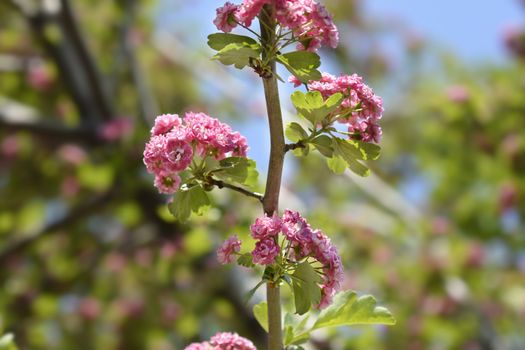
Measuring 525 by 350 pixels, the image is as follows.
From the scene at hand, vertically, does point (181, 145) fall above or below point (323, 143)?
below

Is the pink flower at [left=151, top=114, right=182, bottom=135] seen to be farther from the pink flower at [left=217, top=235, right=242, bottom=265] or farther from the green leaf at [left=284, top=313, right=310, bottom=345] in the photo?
the green leaf at [left=284, top=313, right=310, bottom=345]

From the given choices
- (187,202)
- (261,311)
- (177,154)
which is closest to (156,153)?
A: (177,154)

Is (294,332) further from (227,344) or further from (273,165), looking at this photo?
(273,165)

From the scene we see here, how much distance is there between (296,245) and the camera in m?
1.34

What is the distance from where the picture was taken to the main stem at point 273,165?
1.39 m

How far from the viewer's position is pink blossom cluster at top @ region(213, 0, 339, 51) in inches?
54.0

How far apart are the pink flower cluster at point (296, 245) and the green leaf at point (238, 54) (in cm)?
35

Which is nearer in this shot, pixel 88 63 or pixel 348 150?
pixel 348 150

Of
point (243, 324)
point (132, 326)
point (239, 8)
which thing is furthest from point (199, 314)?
point (239, 8)

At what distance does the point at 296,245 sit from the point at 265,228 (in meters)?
0.08

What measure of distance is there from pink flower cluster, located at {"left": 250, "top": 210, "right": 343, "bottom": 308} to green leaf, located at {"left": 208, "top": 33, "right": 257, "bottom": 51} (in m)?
0.40

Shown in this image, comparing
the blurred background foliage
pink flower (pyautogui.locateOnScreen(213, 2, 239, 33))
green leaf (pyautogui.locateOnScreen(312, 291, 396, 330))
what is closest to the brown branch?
the blurred background foliage

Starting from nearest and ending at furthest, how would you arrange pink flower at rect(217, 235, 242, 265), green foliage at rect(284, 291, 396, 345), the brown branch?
pink flower at rect(217, 235, 242, 265)
green foliage at rect(284, 291, 396, 345)
the brown branch

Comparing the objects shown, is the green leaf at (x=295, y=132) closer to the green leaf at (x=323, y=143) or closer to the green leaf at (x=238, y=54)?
the green leaf at (x=323, y=143)
